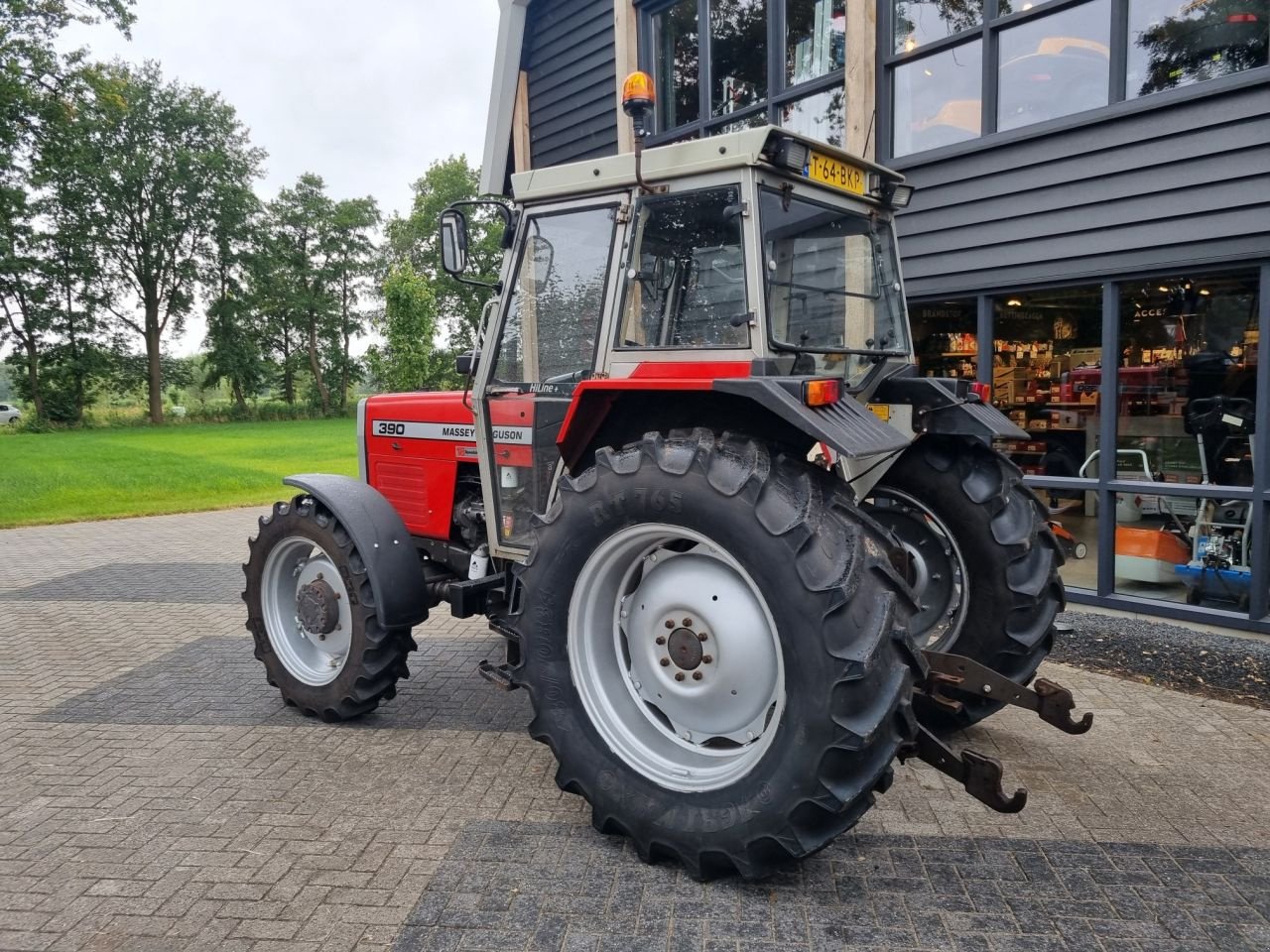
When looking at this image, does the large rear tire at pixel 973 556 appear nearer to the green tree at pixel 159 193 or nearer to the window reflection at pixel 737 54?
the window reflection at pixel 737 54

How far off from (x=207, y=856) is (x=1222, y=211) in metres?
5.69

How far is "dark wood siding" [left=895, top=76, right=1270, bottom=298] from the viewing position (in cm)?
467

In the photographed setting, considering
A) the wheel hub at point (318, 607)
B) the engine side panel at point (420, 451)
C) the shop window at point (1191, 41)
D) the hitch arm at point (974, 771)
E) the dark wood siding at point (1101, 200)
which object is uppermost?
the shop window at point (1191, 41)

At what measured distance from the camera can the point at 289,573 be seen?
4230mm

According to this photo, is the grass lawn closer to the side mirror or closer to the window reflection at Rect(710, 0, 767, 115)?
the window reflection at Rect(710, 0, 767, 115)

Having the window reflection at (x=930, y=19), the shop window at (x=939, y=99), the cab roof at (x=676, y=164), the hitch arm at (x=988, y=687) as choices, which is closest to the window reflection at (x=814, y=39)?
the window reflection at (x=930, y=19)

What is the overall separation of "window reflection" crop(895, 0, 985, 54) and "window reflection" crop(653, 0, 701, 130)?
6.69 ft

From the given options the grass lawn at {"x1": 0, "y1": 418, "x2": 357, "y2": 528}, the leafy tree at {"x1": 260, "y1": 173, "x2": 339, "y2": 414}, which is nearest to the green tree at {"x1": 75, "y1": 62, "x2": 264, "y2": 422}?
the leafy tree at {"x1": 260, "y1": 173, "x2": 339, "y2": 414}

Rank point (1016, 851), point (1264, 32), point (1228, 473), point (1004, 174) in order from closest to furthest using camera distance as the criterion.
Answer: point (1016, 851) < point (1264, 32) < point (1228, 473) < point (1004, 174)

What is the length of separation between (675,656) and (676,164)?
5.53 ft

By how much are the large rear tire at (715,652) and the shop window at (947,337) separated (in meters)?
3.96

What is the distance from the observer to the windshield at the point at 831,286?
9.87ft

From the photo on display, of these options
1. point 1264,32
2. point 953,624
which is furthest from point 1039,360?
point 953,624

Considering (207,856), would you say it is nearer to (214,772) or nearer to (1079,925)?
(214,772)
